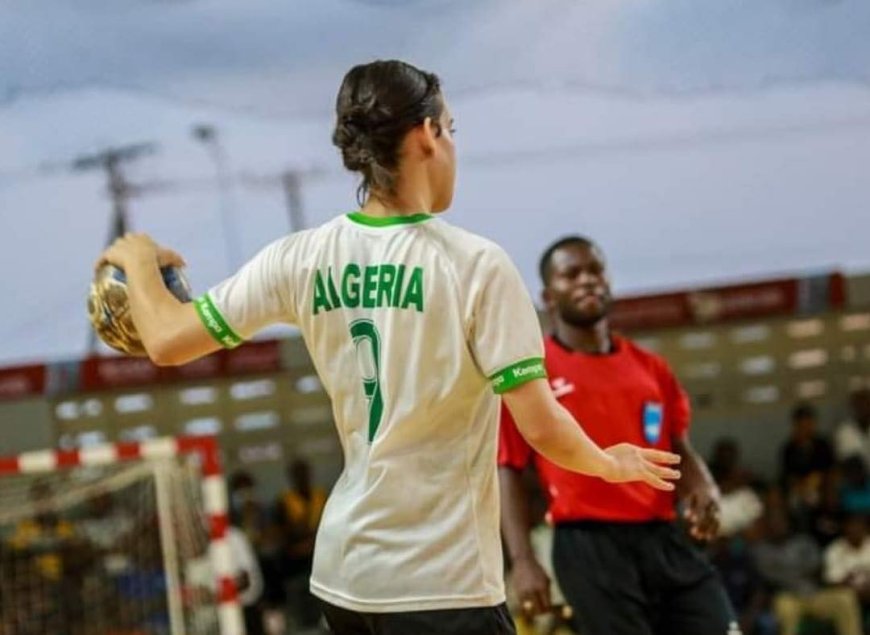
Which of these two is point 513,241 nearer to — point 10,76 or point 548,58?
point 548,58

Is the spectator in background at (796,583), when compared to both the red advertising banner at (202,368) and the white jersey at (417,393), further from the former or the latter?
the white jersey at (417,393)

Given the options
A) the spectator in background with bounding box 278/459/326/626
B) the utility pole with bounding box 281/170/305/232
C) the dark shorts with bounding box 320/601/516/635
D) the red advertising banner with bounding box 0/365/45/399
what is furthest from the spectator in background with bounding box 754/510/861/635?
the dark shorts with bounding box 320/601/516/635

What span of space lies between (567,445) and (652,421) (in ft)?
5.98

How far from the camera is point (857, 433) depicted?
10.5 m

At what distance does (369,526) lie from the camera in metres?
2.74

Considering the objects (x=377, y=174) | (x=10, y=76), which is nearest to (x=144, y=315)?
(x=377, y=174)

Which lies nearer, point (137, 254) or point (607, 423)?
point (137, 254)

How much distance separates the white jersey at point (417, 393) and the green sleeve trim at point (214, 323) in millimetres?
147

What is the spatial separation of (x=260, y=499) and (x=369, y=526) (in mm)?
8345

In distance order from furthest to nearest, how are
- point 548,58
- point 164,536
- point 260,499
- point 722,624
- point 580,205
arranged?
point 260,499, point 580,205, point 548,58, point 164,536, point 722,624

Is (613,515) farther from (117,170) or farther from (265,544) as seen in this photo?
(117,170)

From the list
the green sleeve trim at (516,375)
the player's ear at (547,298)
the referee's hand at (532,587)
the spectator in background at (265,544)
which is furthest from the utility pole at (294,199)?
the green sleeve trim at (516,375)

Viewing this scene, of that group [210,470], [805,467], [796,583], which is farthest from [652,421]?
[805,467]

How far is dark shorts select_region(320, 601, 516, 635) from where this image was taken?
2.70 meters
